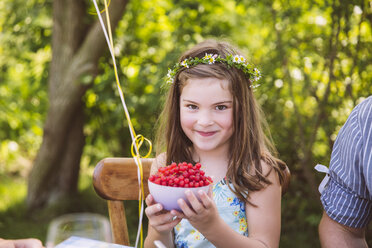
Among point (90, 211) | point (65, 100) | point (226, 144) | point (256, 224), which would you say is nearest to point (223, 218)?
point (256, 224)

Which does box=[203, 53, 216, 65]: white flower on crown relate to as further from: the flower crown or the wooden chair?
the wooden chair

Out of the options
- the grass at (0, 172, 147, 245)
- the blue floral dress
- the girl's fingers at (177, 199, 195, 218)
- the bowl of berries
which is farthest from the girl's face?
the grass at (0, 172, 147, 245)

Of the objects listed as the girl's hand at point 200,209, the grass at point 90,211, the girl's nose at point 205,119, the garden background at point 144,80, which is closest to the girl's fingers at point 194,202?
the girl's hand at point 200,209

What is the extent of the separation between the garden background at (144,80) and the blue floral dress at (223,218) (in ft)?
4.61

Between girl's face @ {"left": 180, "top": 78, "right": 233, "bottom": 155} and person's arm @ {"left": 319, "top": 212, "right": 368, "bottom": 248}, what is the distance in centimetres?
53

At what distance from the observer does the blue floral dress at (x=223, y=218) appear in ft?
5.59

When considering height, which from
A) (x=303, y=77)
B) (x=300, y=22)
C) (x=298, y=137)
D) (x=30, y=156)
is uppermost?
(x=300, y=22)

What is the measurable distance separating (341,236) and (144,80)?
2.48m

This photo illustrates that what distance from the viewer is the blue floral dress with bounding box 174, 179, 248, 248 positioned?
1.71m

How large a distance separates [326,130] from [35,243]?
2494 millimetres

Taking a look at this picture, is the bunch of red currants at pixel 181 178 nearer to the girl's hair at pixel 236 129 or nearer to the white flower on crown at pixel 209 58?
the girl's hair at pixel 236 129

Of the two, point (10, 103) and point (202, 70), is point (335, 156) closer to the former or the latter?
point (202, 70)

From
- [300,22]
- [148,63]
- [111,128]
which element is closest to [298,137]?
[300,22]

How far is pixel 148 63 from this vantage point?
3.63 meters
